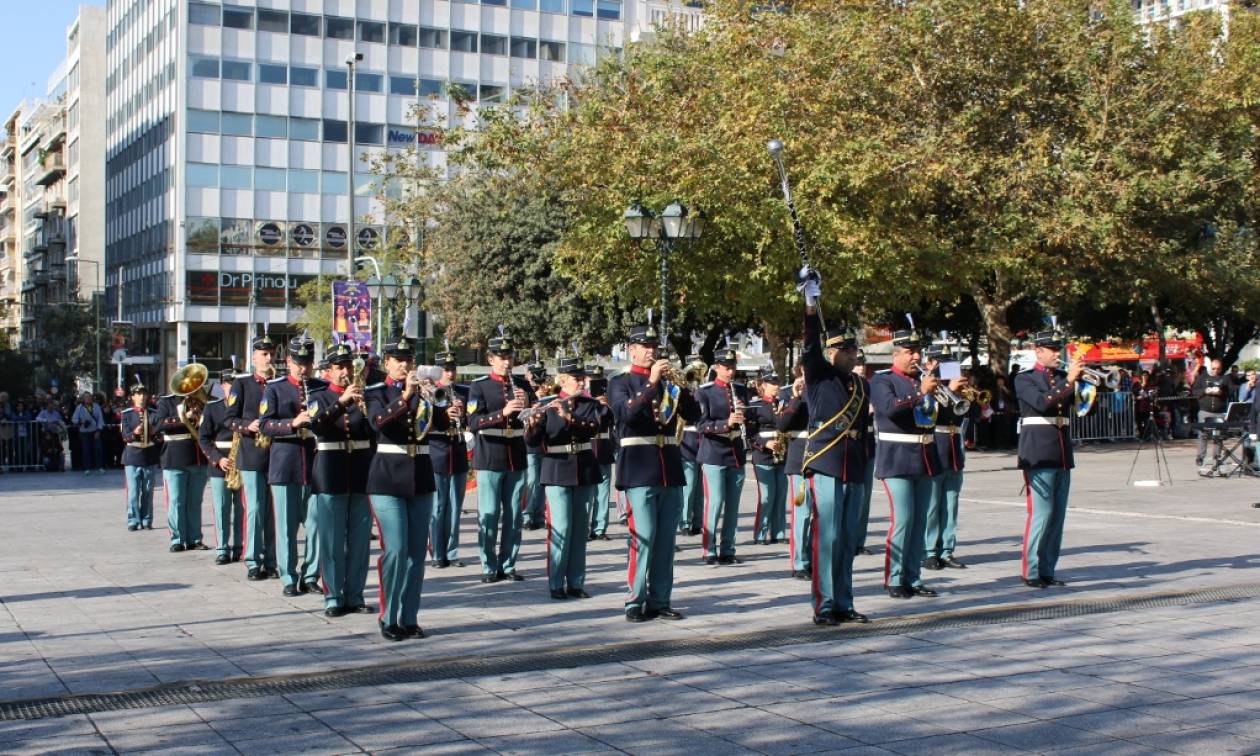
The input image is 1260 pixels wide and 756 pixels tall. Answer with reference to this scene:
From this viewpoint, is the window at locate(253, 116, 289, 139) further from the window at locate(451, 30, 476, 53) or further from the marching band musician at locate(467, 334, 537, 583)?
the marching band musician at locate(467, 334, 537, 583)

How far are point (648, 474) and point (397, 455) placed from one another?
188cm

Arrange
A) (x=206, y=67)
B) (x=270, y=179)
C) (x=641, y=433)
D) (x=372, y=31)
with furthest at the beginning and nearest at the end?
(x=372, y=31)
(x=270, y=179)
(x=206, y=67)
(x=641, y=433)

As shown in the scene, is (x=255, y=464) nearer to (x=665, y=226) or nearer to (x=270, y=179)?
(x=665, y=226)

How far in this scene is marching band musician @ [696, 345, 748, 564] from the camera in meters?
13.8

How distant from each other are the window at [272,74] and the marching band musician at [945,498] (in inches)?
2283

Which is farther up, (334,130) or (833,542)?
(334,130)

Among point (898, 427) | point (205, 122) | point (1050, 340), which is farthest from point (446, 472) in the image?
point (205, 122)

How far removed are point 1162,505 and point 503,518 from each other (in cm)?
1019

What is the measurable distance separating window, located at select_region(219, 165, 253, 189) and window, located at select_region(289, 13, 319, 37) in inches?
265

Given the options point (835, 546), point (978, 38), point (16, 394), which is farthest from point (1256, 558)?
point (16, 394)

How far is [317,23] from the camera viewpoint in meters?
66.9

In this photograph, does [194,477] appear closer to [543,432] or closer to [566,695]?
[543,432]

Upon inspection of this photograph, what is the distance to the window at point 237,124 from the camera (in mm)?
66000

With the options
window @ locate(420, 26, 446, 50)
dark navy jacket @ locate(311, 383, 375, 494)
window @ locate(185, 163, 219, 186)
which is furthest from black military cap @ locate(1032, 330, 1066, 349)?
window @ locate(420, 26, 446, 50)
